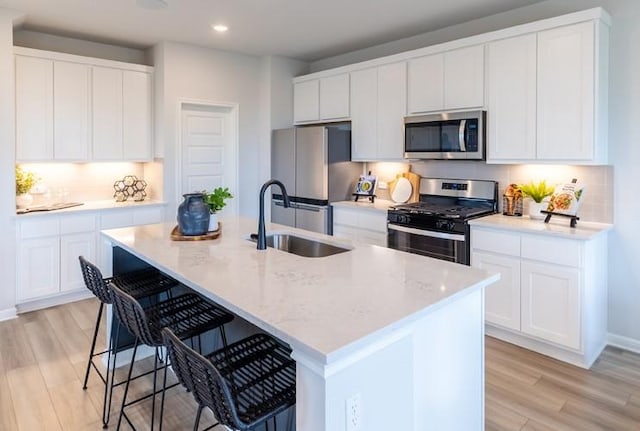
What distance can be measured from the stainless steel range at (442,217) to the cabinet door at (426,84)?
29.3 inches

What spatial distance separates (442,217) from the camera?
11.8 feet

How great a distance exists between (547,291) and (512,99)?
1.50m

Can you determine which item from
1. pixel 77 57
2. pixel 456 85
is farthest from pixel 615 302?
pixel 77 57

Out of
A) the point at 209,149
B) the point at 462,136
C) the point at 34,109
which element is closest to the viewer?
the point at 462,136

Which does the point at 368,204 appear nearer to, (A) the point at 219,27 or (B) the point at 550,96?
(B) the point at 550,96

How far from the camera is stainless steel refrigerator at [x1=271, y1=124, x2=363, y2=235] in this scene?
185 inches

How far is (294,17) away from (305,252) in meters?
2.33

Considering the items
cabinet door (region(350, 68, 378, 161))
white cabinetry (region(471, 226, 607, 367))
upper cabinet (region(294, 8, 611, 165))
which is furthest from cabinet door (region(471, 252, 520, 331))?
cabinet door (region(350, 68, 378, 161))

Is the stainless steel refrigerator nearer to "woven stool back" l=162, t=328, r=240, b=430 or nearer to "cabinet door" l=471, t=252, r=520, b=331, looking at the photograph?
"cabinet door" l=471, t=252, r=520, b=331

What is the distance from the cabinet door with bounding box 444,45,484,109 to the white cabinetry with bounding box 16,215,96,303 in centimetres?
369

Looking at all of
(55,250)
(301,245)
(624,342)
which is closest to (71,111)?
(55,250)

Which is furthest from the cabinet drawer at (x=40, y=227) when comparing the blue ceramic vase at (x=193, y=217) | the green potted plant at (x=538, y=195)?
the green potted plant at (x=538, y=195)

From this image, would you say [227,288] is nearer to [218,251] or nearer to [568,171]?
[218,251]

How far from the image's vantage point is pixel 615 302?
3.31 m
